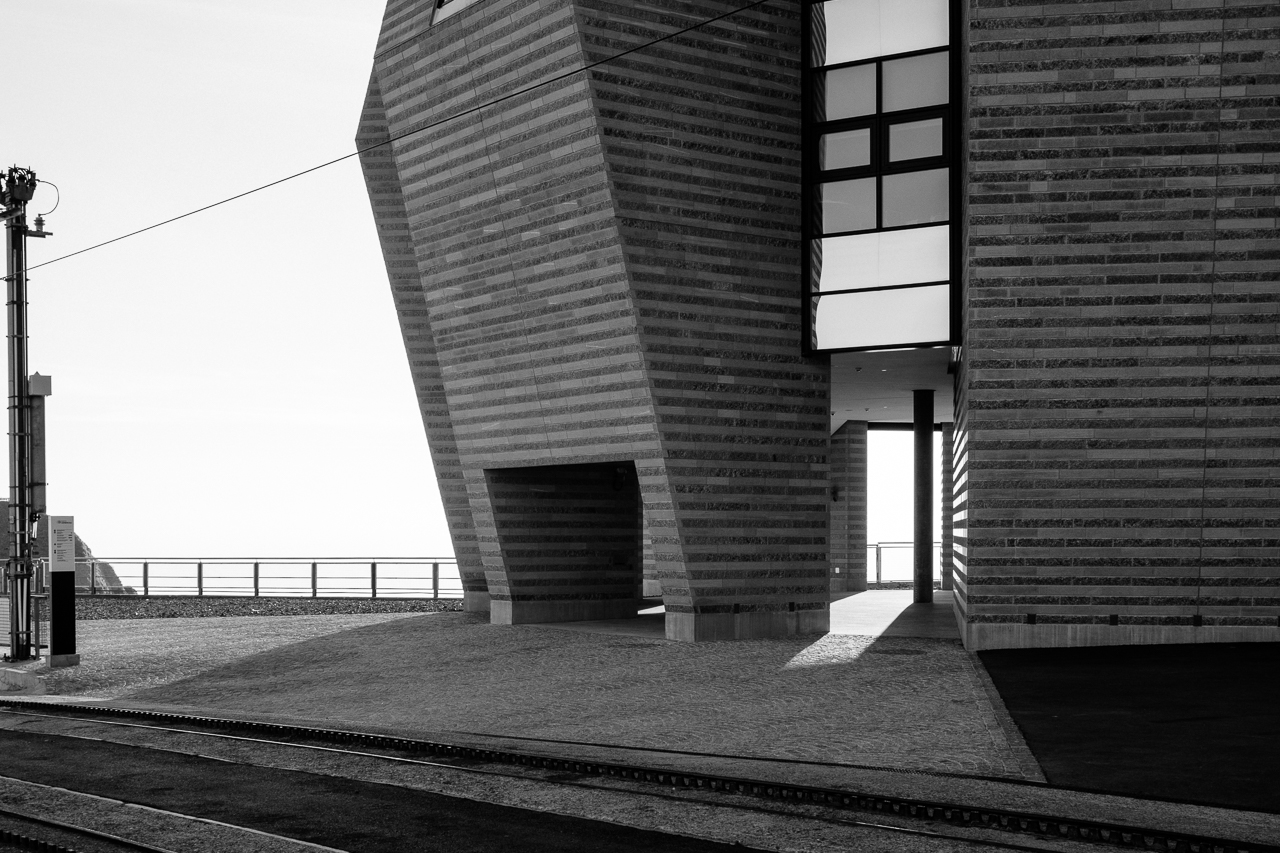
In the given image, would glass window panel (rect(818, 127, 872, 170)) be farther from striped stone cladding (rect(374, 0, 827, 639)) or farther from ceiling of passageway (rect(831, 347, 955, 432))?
ceiling of passageway (rect(831, 347, 955, 432))

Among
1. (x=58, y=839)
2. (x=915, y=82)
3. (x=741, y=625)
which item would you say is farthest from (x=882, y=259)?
(x=58, y=839)

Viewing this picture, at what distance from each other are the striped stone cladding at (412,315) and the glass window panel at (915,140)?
34.0ft

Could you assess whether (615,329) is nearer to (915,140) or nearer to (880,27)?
(915,140)

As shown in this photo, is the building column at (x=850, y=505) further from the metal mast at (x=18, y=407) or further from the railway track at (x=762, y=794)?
the railway track at (x=762, y=794)

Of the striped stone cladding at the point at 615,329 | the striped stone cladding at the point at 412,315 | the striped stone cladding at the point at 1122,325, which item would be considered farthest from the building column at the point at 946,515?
the striped stone cladding at the point at 1122,325

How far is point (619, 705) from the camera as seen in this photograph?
13773 mm

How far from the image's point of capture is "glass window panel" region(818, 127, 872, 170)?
772 inches

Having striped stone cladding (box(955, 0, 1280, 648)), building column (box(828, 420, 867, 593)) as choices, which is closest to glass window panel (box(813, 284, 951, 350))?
striped stone cladding (box(955, 0, 1280, 648))

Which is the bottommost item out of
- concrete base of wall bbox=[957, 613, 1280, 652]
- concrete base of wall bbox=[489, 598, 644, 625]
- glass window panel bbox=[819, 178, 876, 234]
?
concrete base of wall bbox=[489, 598, 644, 625]

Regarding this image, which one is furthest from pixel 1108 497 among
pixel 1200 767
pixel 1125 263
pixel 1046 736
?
pixel 1200 767

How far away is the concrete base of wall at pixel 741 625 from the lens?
19.2 meters

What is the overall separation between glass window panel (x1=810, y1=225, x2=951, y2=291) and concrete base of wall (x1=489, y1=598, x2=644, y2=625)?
7401 millimetres

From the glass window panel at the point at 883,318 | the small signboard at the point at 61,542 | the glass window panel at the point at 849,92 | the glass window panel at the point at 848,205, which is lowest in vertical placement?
the small signboard at the point at 61,542

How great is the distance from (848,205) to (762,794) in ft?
40.5
